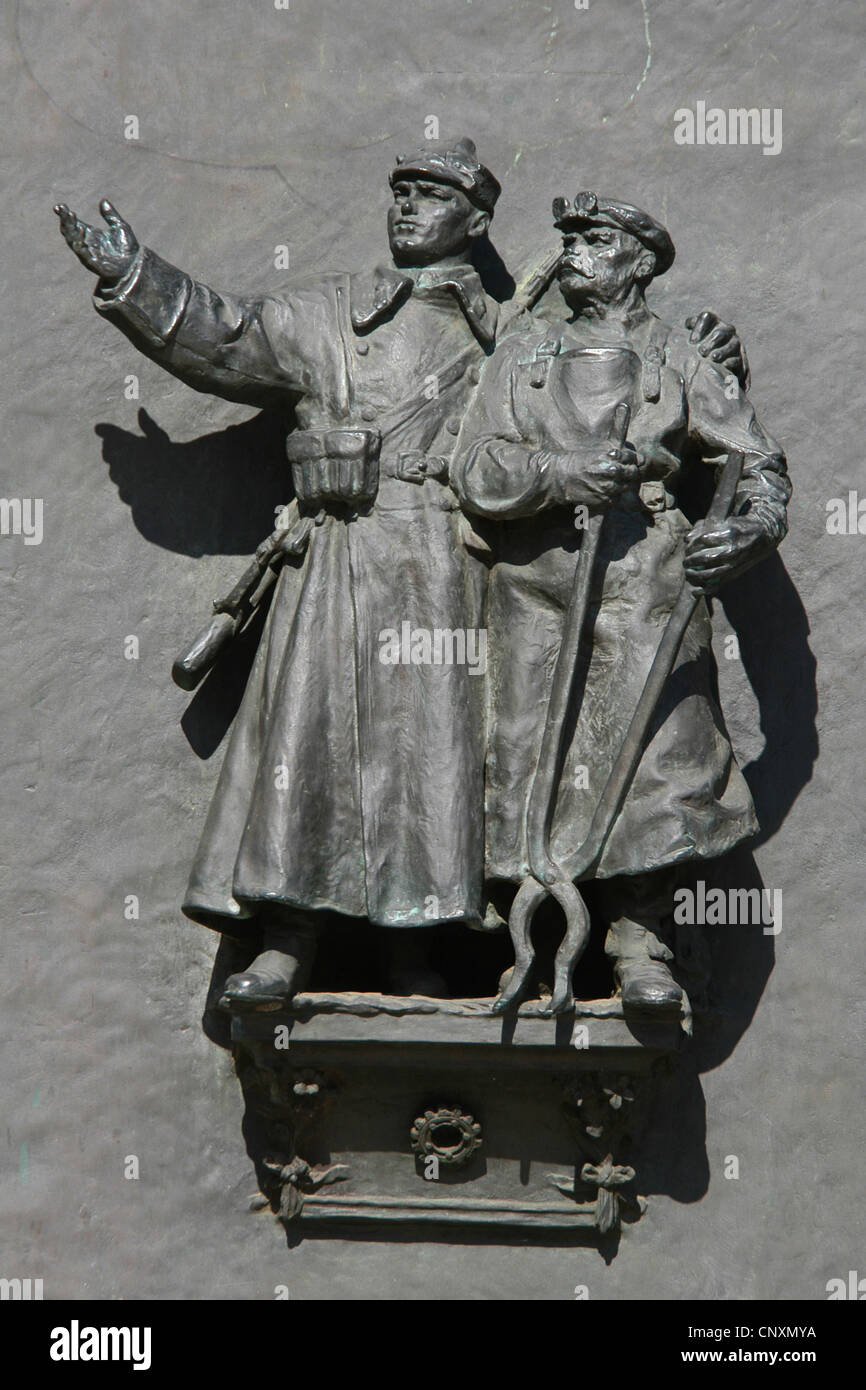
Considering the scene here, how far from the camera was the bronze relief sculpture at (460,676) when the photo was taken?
5707mm

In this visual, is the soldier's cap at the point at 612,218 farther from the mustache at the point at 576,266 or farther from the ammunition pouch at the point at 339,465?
the ammunition pouch at the point at 339,465

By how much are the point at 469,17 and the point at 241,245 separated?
850 mm

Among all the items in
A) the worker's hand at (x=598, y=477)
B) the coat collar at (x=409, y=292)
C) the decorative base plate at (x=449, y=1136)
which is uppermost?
the coat collar at (x=409, y=292)

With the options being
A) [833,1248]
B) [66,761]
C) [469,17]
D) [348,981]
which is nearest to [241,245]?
[469,17]

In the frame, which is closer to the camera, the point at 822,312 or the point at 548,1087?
the point at 548,1087

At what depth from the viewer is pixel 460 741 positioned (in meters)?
5.82

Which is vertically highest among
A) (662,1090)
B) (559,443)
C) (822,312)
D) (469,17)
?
(469,17)

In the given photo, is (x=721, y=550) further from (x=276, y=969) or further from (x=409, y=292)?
(x=276, y=969)

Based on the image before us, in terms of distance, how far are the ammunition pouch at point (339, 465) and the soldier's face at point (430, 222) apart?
47cm

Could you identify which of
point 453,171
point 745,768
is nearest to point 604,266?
point 453,171

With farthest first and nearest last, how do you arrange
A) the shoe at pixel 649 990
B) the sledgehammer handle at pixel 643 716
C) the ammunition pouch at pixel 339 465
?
the ammunition pouch at pixel 339 465, the sledgehammer handle at pixel 643 716, the shoe at pixel 649 990

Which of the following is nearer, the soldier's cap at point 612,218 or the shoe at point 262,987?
the shoe at point 262,987

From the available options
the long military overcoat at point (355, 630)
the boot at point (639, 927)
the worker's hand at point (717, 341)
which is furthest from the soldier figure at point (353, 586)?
the worker's hand at point (717, 341)

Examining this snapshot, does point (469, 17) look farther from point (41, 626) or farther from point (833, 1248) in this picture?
point (833, 1248)
